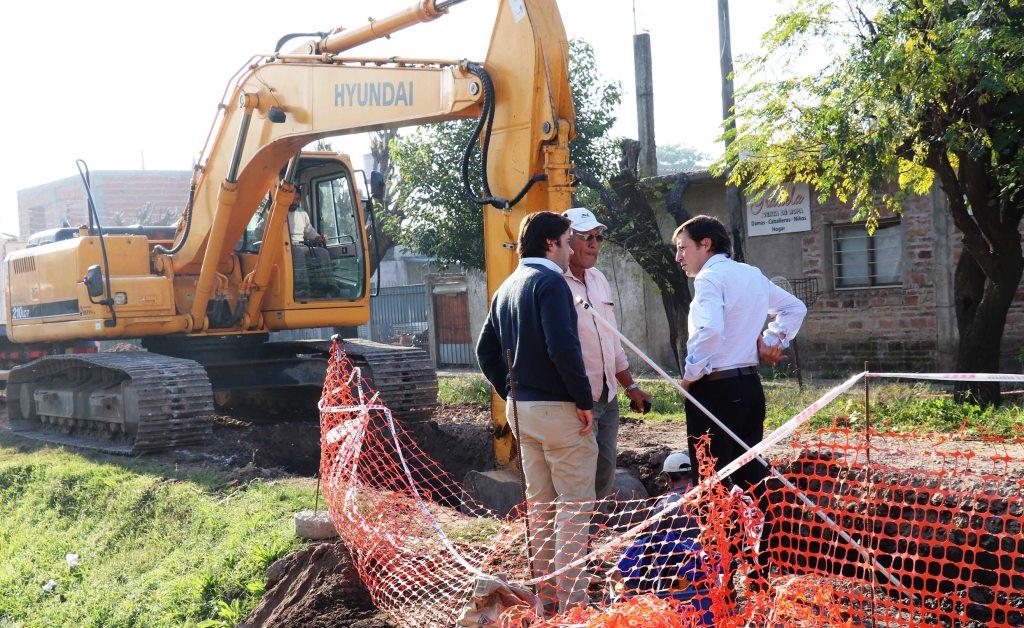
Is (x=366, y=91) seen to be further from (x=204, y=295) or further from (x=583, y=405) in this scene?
(x=583, y=405)

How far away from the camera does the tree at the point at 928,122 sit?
8.71m

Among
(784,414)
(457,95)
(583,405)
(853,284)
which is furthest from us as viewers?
(853,284)

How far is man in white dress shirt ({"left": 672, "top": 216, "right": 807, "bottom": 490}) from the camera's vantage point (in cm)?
498

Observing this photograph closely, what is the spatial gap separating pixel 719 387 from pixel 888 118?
5094 mm

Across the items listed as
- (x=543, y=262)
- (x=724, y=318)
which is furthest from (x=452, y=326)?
(x=543, y=262)

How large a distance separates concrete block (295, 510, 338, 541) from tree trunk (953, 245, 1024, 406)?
6.68 meters

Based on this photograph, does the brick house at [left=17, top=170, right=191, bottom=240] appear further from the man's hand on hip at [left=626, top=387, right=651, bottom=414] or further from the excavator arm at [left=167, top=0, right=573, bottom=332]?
the man's hand on hip at [left=626, top=387, right=651, bottom=414]

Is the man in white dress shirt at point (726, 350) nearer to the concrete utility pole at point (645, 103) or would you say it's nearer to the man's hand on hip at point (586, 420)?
the man's hand on hip at point (586, 420)

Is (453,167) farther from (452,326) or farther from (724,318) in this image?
(724,318)

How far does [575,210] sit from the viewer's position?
18.0 feet

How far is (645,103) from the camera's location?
725 inches

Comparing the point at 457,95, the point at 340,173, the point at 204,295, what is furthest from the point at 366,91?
the point at 204,295

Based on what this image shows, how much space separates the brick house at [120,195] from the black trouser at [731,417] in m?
32.6

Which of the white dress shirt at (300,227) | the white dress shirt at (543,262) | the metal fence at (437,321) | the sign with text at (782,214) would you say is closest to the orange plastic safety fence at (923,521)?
the white dress shirt at (543,262)
